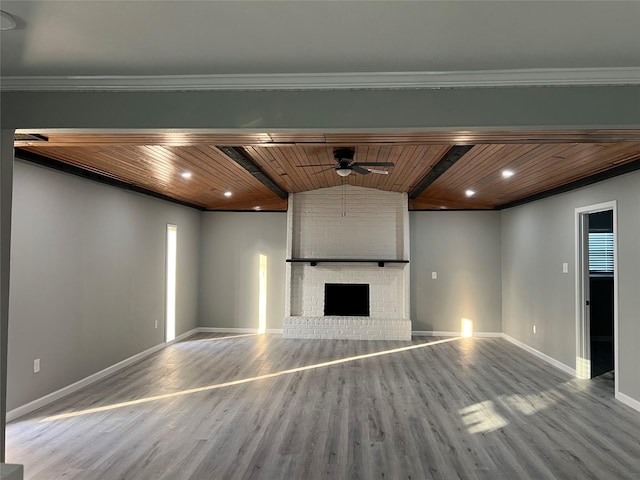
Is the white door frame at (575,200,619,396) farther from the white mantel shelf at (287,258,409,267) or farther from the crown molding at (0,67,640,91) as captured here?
the crown molding at (0,67,640,91)

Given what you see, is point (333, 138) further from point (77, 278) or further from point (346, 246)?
point (346, 246)

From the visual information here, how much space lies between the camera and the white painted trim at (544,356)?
17.6 feet

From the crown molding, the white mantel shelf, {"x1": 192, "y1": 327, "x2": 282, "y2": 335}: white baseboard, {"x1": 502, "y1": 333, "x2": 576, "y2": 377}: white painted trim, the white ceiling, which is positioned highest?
the white ceiling

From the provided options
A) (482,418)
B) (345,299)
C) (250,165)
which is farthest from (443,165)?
(345,299)

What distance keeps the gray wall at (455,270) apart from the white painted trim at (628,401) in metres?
3.52

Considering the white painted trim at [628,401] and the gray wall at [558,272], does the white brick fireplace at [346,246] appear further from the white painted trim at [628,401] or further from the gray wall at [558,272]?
the white painted trim at [628,401]

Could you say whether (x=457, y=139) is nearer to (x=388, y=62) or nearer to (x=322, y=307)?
(x=388, y=62)

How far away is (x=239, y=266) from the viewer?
817 cm

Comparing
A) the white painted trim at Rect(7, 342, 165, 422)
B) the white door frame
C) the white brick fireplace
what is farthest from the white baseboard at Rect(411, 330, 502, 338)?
the white painted trim at Rect(7, 342, 165, 422)

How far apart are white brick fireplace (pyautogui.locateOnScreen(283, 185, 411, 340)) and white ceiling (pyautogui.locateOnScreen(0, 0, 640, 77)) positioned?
5.56 meters

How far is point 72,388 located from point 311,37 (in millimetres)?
4429

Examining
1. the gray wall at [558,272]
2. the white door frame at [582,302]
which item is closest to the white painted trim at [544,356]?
the gray wall at [558,272]

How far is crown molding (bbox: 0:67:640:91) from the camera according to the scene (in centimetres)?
233

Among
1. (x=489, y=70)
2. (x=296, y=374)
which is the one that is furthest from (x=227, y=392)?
(x=489, y=70)
